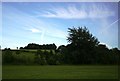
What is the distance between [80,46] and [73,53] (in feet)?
3.82

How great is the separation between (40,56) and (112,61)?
5.19 meters

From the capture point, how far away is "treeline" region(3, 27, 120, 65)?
13.8 meters

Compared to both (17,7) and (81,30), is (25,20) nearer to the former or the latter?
(17,7)

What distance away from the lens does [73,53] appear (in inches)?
694

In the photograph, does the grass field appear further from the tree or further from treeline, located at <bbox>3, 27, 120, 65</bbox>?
the tree

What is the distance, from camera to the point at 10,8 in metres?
9.49

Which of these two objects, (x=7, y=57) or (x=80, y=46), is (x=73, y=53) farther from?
(x=7, y=57)

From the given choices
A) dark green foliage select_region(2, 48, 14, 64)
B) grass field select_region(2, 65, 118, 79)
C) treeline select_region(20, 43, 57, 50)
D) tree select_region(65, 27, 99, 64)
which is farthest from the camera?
tree select_region(65, 27, 99, 64)

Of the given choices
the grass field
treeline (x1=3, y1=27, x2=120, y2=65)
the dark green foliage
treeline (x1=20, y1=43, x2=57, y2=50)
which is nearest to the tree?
treeline (x1=3, y1=27, x2=120, y2=65)

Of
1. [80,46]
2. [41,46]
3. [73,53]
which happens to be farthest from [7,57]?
[80,46]

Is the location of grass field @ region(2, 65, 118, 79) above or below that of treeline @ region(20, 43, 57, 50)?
below

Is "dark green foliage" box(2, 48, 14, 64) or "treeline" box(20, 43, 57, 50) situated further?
"treeline" box(20, 43, 57, 50)

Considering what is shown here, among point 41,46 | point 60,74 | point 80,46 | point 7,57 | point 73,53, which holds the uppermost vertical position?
point 80,46

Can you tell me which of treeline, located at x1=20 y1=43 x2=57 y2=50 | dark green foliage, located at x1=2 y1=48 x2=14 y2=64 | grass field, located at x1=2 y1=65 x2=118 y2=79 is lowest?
grass field, located at x1=2 y1=65 x2=118 y2=79
